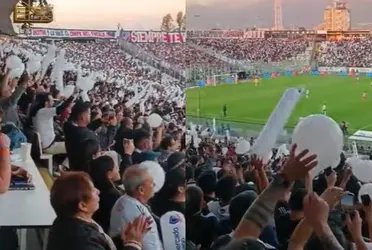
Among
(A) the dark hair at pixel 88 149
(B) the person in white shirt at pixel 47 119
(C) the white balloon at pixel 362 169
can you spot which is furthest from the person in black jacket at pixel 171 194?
(C) the white balloon at pixel 362 169

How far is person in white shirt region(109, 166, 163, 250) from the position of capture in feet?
9.53

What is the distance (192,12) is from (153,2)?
0.17m

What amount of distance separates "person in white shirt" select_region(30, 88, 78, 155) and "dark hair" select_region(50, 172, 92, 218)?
0.24m

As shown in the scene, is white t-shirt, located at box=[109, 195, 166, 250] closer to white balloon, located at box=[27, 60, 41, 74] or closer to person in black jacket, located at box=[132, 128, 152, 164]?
person in black jacket, located at box=[132, 128, 152, 164]

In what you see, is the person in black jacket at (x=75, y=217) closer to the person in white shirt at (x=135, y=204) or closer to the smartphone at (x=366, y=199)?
the person in white shirt at (x=135, y=204)

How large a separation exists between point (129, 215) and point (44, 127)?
1.67ft

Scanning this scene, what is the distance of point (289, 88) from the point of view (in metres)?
2.88

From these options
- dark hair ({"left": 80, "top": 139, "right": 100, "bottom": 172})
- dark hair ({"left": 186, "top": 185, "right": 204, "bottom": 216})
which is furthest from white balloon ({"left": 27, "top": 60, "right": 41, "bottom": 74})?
dark hair ({"left": 186, "top": 185, "right": 204, "bottom": 216})

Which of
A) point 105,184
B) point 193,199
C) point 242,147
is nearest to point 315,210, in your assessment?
point 242,147

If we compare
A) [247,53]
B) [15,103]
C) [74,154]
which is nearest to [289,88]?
[247,53]

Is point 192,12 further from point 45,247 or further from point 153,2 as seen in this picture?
point 45,247

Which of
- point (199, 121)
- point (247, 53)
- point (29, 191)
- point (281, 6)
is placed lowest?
point (29, 191)

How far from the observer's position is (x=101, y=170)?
2.94m

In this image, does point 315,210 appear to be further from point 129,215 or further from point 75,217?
point 75,217
